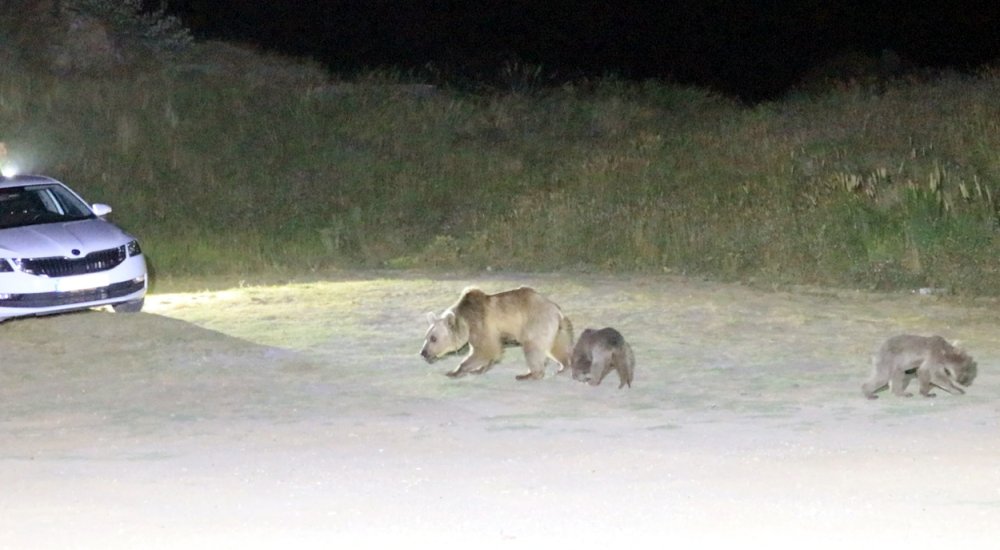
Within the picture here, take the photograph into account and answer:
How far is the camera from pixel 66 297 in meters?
14.0

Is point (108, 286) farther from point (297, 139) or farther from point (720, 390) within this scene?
point (297, 139)

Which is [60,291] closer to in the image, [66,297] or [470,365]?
[66,297]

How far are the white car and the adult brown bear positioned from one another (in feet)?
14.5

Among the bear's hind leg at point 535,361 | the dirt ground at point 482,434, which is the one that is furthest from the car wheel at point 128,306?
the bear's hind leg at point 535,361

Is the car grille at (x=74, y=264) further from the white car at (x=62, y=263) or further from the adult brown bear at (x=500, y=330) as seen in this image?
the adult brown bear at (x=500, y=330)

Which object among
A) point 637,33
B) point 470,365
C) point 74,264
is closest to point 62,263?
point 74,264

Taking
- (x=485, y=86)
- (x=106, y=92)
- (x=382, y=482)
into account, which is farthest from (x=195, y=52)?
(x=382, y=482)

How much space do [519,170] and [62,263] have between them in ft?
41.9

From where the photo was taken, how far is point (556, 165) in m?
26.0

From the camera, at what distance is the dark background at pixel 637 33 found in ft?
144

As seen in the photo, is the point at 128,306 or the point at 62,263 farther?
the point at 128,306

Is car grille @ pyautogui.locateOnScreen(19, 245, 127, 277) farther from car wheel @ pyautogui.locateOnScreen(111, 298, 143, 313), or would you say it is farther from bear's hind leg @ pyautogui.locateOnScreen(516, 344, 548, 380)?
bear's hind leg @ pyautogui.locateOnScreen(516, 344, 548, 380)

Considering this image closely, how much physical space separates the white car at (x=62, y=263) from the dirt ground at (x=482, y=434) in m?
0.32

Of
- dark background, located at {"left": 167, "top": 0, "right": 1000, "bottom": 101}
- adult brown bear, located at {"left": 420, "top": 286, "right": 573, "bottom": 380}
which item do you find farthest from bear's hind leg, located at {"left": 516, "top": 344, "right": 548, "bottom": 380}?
dark background, located at {"left": 167, "top": 0, "right": 1000, "bottom": 101}
